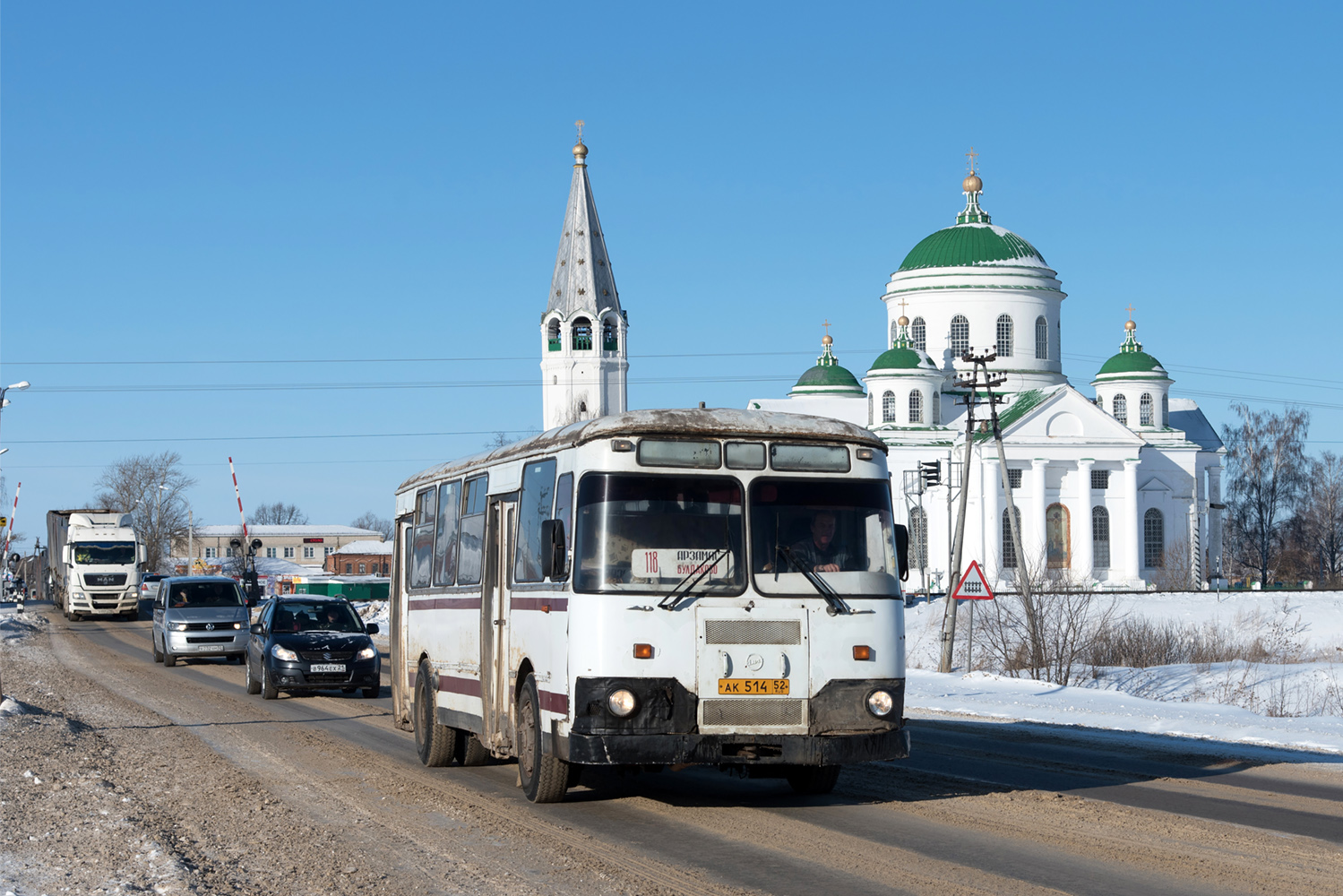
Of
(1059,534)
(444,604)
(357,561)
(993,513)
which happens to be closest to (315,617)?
(444,604)

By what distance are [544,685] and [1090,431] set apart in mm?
67168

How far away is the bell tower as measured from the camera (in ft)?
270

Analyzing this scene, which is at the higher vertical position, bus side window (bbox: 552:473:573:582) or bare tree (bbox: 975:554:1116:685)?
bus side window (bbox: 552:473:573:582)

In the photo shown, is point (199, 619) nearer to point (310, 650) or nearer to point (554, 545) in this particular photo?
point (310, 650)

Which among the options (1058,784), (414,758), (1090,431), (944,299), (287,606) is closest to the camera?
(1058,784)

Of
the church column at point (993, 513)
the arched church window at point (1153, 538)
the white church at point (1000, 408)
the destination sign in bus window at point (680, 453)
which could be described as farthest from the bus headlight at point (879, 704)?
the arched church window at point (1153, 538)

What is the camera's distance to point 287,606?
2380 cm

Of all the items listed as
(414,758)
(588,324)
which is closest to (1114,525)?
(588,324)

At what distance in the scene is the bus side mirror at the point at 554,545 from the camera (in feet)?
35.2

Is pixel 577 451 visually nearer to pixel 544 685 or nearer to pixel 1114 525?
pixel 544 685

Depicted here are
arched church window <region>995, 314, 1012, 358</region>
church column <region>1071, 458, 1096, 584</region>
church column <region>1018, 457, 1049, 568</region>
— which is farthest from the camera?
arched church window <region>995, 314, 1012, 358</region>

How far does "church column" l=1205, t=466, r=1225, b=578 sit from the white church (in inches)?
3.8

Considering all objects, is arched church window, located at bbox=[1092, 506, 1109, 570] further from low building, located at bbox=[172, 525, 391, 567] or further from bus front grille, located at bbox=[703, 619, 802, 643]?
low building, located at bbox=[172, 525, 391, 567]

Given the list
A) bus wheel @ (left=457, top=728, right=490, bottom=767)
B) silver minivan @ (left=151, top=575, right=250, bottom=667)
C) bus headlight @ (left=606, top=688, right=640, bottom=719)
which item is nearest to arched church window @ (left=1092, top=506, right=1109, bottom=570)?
silver minivan @ (left=151, top=575, right=250, bottom=667)
